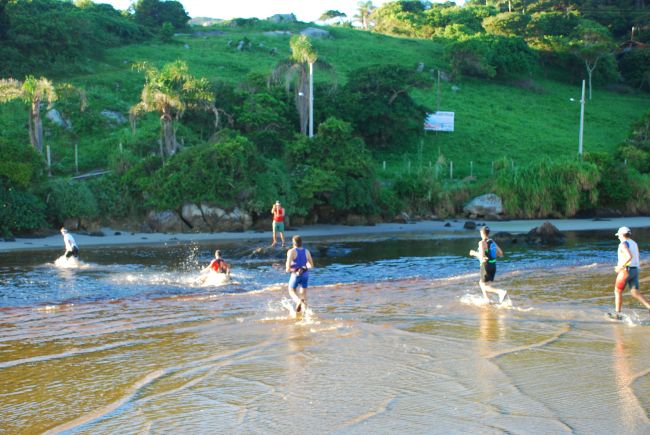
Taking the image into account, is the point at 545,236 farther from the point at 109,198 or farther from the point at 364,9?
the point at 364,9

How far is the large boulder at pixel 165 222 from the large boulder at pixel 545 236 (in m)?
14.3

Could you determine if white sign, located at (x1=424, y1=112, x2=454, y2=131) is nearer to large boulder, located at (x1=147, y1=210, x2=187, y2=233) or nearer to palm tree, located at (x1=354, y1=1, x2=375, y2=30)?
large boulder, located at (x1=147, y1=210, x2=187, y2=233)

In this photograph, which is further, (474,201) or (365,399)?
(474,201)

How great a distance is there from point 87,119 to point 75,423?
36384 mm

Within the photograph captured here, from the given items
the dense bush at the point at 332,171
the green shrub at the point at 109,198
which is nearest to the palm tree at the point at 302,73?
the dense bush at the point at 332,171

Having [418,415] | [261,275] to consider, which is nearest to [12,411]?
[418,415]

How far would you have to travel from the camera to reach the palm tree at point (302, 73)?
132 ft

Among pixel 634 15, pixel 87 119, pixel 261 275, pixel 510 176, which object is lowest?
pixel 261 275

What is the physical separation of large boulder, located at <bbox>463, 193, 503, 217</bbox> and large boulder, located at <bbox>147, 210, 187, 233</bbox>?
15.7 meters

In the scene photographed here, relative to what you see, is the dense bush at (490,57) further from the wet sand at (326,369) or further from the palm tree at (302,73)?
the wet sand at (326,369)

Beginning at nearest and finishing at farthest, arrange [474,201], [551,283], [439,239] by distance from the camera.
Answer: [551,283] < [439,239] < [474,201]

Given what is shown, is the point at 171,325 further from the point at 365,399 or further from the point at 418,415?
the point at 418,415

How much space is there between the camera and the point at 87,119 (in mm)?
42156

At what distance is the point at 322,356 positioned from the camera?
11.1m
